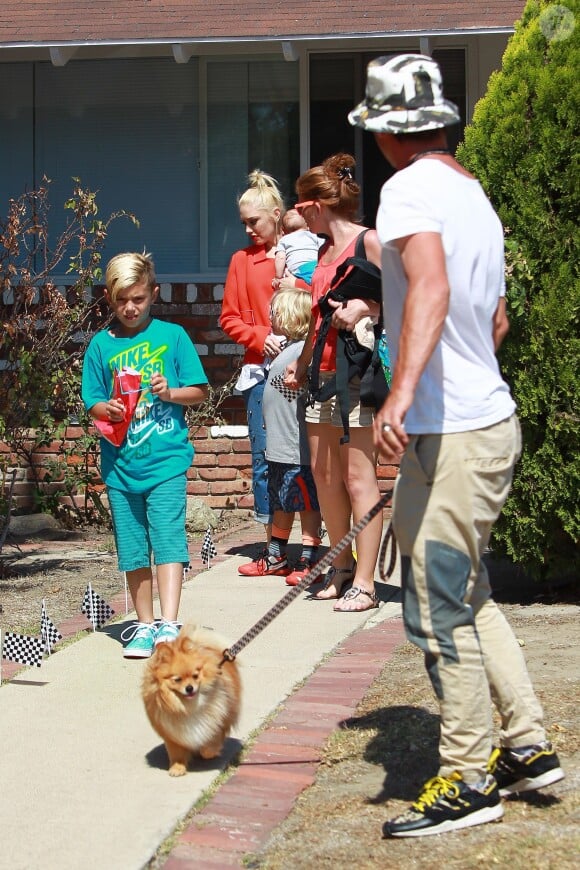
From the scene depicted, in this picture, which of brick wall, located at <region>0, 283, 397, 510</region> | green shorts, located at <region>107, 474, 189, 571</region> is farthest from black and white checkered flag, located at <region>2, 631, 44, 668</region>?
brick wall, located at <region>0, 283, 397, 510</region>

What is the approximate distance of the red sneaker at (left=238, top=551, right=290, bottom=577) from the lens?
23.7ft

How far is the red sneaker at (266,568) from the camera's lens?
23.7ft

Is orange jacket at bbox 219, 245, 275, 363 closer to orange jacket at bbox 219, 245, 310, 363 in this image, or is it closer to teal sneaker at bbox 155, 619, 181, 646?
orange jacket at bbox 219, 245, 310, 363

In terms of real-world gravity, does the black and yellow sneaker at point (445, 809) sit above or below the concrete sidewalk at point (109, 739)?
above

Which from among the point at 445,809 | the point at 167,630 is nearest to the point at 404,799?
the point at 445,809

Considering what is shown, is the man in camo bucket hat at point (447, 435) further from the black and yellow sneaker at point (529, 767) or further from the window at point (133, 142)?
the window at point (133, 142)

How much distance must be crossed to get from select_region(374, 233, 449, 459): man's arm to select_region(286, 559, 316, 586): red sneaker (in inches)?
147

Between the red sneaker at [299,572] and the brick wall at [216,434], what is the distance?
2.53m

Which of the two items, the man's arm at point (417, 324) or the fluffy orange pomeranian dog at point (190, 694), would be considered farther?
the fluffy orange pomeranian dog at point (190, 694)

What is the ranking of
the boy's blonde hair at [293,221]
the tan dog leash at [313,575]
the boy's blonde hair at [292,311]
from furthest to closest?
the boy's blonde hair at [293,221] < the boy's blonde hair at [292,311] < the tan dog leash at [313,575]

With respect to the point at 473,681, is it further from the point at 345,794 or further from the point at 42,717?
the point at 42,717

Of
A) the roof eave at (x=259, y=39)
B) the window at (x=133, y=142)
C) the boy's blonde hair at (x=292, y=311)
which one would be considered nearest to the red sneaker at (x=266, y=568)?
the boy's blonde hair at (x=292, y=311)

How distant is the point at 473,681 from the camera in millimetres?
3451

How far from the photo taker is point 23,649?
518cm
